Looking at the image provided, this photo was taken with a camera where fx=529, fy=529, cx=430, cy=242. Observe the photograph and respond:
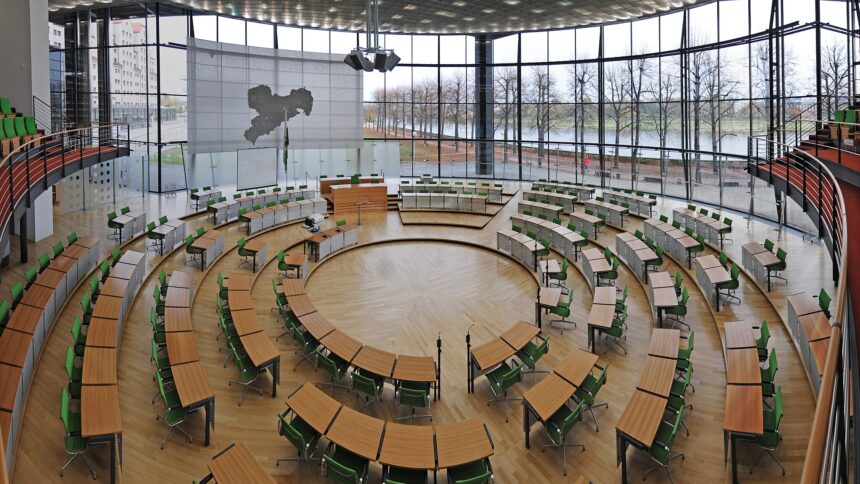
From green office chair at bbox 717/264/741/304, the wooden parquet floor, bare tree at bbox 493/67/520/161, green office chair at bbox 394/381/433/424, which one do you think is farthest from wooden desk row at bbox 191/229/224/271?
bare tree at bbox 493/67/520/161

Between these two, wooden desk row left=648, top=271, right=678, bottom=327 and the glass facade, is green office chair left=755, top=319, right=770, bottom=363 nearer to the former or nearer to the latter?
wooden desk row left=648, top=271, right=678, bottom=327

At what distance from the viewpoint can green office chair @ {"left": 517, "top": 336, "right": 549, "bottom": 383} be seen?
8055 mm

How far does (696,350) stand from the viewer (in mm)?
8469

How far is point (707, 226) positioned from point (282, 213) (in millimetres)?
12294

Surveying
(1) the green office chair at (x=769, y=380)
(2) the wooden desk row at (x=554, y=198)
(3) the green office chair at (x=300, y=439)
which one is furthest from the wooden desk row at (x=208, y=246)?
(1) the green office chair at (x=769, y=380)

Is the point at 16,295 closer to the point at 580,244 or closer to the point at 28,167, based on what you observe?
the point at 28,167

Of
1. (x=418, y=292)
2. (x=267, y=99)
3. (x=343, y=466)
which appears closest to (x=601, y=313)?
(x=418, y=292)

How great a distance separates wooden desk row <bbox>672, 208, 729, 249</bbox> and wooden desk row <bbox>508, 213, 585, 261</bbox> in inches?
118

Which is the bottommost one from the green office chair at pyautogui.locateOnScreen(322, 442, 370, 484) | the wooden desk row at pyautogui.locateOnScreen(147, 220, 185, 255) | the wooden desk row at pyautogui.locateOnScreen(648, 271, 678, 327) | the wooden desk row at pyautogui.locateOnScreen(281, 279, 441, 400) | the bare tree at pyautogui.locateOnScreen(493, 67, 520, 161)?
the green office chair at pyautogui.locateOnScreen(322, 442, 370, 484)

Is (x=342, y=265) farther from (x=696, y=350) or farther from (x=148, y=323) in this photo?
(x=696, y=350)

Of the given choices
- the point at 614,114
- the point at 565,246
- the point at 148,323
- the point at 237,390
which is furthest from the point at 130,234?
the point at 614,114

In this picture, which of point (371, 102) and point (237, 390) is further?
point (371, 102)

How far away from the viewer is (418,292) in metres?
12.4

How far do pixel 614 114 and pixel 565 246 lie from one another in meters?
9.12
